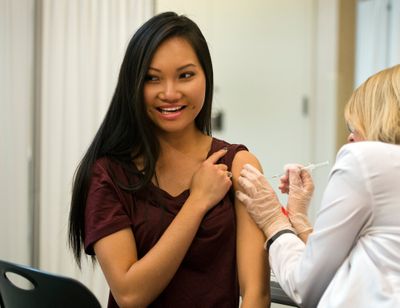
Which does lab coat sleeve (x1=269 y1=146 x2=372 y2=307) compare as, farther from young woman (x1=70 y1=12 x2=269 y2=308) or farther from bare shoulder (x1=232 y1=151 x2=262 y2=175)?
bare shoulder (x1=232 y1=151 x2=262 y2=175)

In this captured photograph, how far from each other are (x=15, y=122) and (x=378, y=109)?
2.35m

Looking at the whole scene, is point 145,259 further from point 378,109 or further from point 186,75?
point 378,109

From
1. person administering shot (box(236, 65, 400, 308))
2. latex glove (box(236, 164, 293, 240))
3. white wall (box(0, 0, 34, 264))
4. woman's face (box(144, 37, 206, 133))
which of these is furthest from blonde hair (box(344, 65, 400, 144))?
white wall (box(0, 0, 34, 264))

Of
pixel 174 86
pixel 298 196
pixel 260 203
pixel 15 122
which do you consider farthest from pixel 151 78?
pixel 15 122

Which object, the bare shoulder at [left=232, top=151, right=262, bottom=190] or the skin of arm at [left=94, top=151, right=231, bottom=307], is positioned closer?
the skin of arm at [left=94, top=151, right=231, bottom=307]

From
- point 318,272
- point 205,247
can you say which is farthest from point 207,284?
point 318,272

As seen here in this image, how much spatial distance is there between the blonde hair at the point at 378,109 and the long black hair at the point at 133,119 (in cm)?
40

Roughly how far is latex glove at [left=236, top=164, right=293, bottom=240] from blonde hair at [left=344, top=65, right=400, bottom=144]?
278 millimetres

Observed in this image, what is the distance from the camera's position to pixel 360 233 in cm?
104

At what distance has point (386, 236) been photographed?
1.01 metres

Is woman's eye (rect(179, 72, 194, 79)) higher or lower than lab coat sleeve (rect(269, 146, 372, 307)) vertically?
higher

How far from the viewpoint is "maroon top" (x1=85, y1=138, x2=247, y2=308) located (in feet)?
3.89

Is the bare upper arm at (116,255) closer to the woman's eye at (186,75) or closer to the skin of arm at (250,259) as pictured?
the skin of arm at (250,259)

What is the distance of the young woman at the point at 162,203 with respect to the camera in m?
1.13
